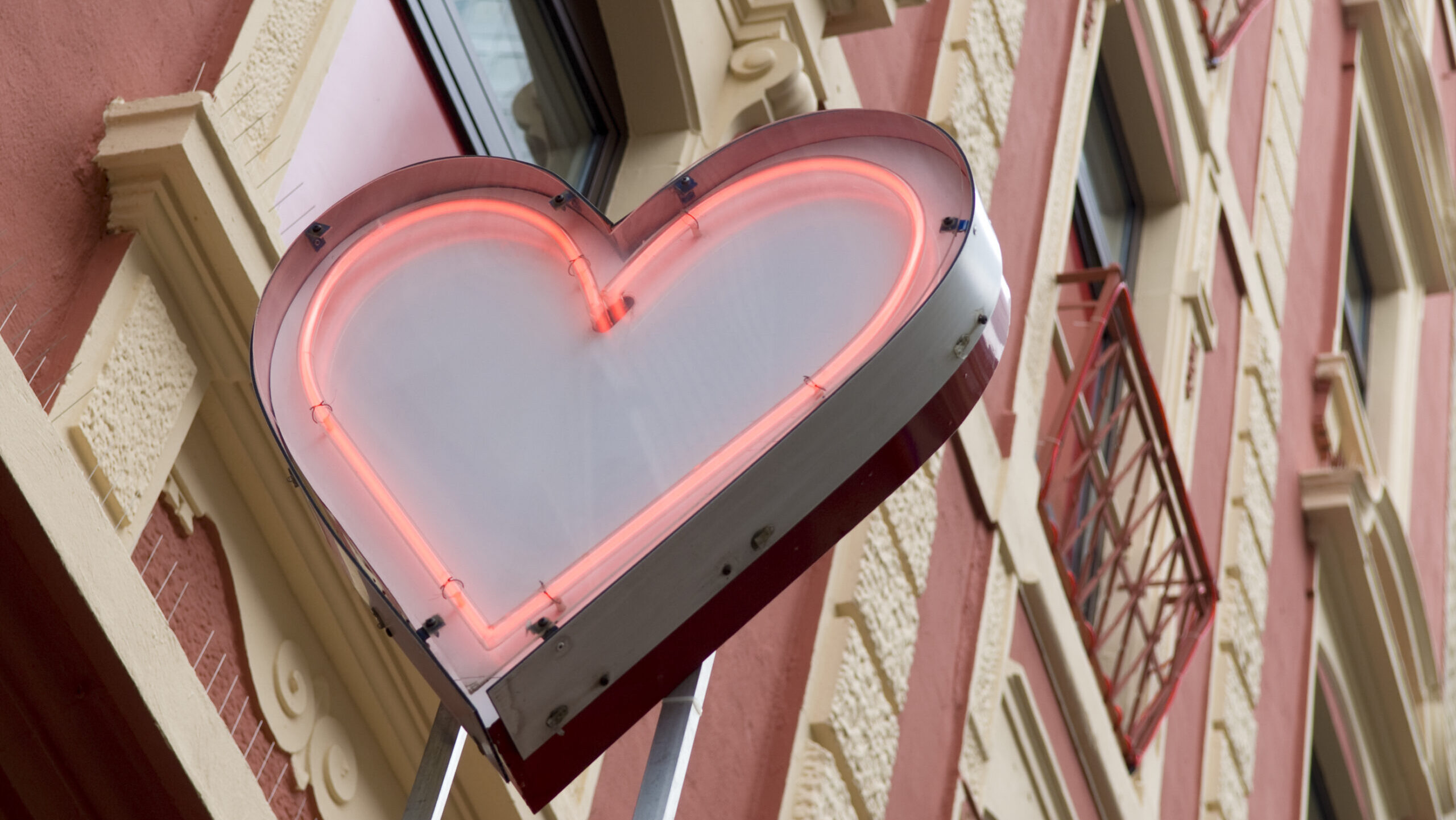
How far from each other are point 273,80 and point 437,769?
1469mm

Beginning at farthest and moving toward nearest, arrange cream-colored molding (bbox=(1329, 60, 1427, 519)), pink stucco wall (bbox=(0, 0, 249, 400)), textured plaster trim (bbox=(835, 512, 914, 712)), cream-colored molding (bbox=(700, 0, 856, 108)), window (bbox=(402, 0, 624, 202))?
1. cream-colored molding (bbox=(1329, 60, 1427, 519))
2. textured plaster trim (bbox=(835, 512, 914, 712))
3. cream-colored molding (bbox=(700, 0, 856, 108))
4. window (bbox=(402, 0, 624, 202))
5. pink stucco wall (bbox=(0, 0, 249, 400))

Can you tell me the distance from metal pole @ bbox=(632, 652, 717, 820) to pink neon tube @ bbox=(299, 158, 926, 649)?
0.23 m

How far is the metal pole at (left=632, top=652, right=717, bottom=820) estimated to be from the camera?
226 centimetres

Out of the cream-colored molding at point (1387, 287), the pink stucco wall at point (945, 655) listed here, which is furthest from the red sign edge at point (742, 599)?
the cream-colored molding at point (1387, 287)

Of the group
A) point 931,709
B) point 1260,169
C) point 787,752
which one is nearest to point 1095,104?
point 1260,169

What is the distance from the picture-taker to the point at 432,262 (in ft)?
8.44

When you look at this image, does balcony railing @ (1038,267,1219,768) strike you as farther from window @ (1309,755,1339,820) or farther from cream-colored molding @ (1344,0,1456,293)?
cream-colored molding @ (1344,0,1456,293)

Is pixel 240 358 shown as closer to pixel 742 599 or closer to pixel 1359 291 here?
pixel 742 599

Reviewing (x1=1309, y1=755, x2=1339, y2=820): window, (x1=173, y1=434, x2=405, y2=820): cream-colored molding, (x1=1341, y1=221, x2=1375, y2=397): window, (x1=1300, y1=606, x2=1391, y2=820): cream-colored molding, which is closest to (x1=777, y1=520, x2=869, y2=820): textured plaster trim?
(x1=173, y1=434, x2=405, y2=820): cream-colored molding

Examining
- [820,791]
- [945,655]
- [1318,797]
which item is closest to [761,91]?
[820,791]

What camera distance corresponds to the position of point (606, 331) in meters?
2.58

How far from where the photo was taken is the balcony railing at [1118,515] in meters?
6.52

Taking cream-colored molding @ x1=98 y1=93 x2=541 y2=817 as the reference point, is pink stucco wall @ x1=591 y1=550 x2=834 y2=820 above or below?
below

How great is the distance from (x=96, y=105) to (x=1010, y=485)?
3908 millimetres
